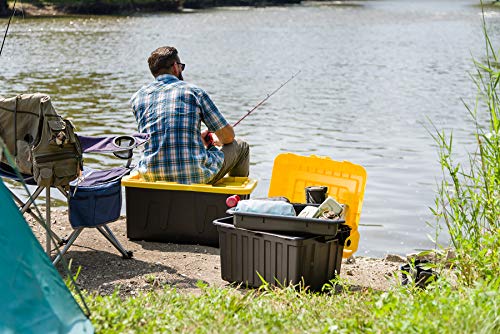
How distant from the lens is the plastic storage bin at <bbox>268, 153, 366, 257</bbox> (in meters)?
4.91

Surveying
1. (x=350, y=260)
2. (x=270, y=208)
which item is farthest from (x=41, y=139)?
(x=350, y=260)

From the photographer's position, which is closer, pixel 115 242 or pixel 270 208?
pixel 270 208

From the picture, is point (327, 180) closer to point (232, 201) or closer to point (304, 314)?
point (232, 201)

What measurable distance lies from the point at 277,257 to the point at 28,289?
1.47 metres

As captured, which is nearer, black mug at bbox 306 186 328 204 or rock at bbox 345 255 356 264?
black mug at bbox 306 186 328 204

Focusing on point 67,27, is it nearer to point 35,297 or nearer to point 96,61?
point 96,61

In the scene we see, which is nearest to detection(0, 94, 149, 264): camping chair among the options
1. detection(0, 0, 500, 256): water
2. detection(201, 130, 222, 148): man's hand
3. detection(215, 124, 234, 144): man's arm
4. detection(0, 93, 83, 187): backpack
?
detection(0, 93, 83, 187): backpack

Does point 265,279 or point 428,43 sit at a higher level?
point 265,279

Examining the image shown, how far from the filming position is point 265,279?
425cm

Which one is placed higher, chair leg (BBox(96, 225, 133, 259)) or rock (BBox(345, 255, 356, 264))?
chair leg (BBox(96, 225, 133, 259))

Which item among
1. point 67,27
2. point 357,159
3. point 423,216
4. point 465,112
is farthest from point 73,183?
point 67,27

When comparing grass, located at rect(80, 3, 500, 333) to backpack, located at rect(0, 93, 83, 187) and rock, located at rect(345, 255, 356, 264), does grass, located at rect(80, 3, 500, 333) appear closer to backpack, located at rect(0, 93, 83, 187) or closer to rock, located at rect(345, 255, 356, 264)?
backpack, located at rect(0, 93, 83, 187)

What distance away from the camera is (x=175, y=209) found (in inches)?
202

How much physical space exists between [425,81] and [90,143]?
11.9m
